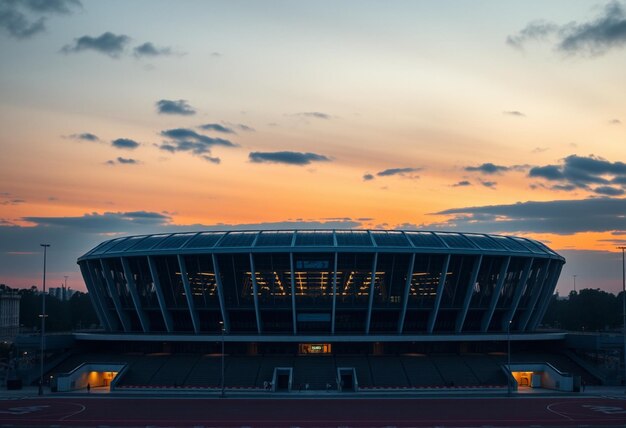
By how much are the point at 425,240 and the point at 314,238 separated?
16.7m

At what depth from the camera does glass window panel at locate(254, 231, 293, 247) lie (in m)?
108

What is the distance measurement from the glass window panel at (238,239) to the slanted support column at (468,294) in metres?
33.2

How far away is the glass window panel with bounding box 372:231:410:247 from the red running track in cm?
2649

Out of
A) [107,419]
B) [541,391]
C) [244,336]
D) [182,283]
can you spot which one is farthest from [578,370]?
[107,419]

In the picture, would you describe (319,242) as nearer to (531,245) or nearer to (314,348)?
(314,348)

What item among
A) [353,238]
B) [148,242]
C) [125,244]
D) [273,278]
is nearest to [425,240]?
[353,238]

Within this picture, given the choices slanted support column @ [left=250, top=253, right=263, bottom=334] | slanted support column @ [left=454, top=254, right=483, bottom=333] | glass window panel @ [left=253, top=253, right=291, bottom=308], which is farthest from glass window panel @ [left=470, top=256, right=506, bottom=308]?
slanted support column @ [left=250, top=253, right=263, bottom=334]

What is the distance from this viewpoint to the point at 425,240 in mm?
111000

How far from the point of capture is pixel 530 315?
122250 millimetres

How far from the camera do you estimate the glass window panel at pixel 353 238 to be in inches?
4237

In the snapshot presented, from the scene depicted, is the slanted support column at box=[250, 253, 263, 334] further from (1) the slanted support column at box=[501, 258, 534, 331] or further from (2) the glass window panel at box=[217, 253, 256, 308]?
(1) the slanted support column at box=[501, 258, 534, 331]

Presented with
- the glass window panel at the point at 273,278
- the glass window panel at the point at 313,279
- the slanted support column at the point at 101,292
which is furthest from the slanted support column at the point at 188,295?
the slanted support column at the point at 101,292

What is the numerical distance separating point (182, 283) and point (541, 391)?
53485 millimetres

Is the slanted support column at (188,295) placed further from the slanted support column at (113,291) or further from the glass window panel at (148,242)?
the slanted support column at (113,291)
